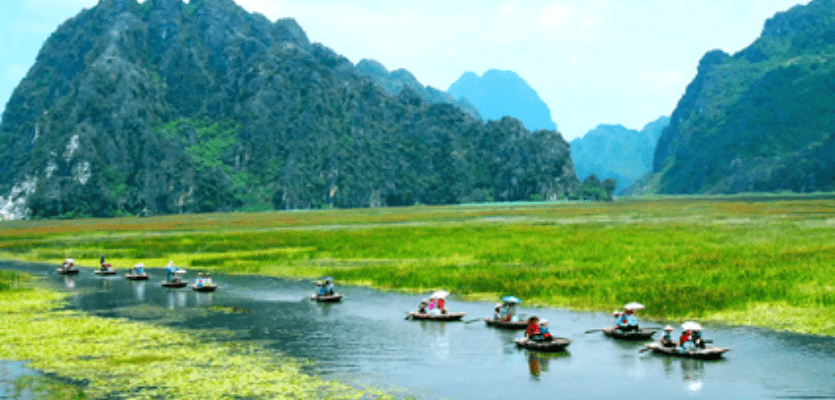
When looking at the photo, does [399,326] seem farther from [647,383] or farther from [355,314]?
[647,383]

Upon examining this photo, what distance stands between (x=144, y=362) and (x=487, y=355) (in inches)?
605

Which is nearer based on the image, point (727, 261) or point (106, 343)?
point (106, 343)

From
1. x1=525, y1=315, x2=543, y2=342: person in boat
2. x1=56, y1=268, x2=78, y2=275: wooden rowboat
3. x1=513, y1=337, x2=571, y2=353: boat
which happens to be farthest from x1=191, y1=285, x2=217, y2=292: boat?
x1=513, y1=337, x2=571, y2=353: boat

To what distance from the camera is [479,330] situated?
39.5 meters

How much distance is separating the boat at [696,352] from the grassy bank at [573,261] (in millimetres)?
8022

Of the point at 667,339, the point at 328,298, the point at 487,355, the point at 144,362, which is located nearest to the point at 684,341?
the point at 667,339

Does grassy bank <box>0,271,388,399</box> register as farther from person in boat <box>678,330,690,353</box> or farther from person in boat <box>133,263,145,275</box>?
person in boat <box>133,263,145,275</box>

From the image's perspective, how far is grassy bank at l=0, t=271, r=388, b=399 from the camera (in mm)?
27516

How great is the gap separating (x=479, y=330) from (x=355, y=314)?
31.3ft

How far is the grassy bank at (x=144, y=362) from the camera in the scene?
1083 inches

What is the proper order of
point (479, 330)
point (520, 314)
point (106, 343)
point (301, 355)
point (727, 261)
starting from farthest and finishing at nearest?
point (727, 261) → point (520, 314) → point (479, 330) → point (106, 343) → point (301, 355)

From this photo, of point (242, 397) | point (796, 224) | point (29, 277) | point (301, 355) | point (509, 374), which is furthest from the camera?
point (796, 224)

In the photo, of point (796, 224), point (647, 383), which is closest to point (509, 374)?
point (647, 383)

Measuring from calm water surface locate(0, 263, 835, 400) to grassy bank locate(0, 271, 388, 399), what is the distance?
6.46 feet
